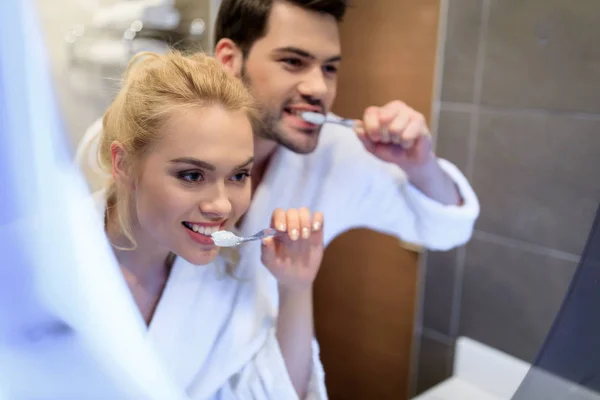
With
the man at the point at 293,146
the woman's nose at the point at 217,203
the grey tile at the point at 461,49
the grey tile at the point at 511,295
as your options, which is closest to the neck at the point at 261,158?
the man at the point at 293,146

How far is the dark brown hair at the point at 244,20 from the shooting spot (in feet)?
1.57

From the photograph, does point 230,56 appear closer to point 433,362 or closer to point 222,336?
point 222,336

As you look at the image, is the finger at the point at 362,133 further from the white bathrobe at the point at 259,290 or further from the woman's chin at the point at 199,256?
the woman's chin at the point at 199,256

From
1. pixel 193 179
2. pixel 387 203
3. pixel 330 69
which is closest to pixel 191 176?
pixel 193 179

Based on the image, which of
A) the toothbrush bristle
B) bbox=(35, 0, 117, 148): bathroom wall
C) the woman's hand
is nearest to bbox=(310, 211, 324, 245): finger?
the woman's hand

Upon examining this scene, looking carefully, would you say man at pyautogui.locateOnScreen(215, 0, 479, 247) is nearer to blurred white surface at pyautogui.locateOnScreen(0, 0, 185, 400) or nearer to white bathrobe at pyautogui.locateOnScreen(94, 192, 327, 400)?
white bathrobe at pyautogui.locateOnScreen(94, 192, 327, 400)

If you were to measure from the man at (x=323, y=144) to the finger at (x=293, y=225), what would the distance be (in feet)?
0.15

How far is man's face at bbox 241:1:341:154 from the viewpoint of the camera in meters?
0.48

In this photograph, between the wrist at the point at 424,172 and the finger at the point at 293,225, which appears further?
the wrist at the point at 424,172

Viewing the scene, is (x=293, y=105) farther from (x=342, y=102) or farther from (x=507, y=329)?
(x=507, y=329)

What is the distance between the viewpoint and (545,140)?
70 cm

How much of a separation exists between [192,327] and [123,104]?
0.21 m

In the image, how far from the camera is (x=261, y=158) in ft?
1.73

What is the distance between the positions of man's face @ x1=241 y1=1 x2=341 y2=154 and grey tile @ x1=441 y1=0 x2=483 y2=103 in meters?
0.23
